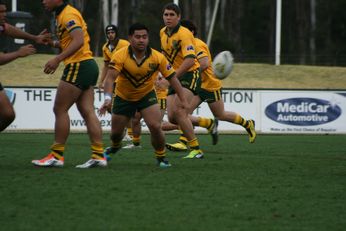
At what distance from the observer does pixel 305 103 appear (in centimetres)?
2238

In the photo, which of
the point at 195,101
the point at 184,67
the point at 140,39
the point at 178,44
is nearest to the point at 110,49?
the point at 195,101

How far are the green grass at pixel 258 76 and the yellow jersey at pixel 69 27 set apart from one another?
19.1 m

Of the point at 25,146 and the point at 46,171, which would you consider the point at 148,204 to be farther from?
the point at 25,146

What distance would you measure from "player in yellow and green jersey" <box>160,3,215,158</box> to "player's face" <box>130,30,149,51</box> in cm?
183

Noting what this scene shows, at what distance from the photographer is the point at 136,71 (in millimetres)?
9781

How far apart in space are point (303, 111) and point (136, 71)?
43.4ft

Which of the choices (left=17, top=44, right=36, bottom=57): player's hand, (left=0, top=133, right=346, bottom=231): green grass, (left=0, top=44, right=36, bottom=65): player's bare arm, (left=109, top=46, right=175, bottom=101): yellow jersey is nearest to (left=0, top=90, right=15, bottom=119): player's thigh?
(left=0, top=44, right=36, bottom=65): player's bare arm

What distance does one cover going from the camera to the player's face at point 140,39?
959 cm

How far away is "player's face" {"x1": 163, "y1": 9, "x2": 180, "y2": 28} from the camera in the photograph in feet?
38.0

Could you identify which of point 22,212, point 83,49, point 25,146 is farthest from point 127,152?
point 22,212

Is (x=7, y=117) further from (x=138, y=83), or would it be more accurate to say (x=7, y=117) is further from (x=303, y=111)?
(x=303, y=111)

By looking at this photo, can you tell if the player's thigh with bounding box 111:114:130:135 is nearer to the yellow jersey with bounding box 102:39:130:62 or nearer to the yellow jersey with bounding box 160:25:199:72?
the yellow jersey with bounding box 160:25:199:72

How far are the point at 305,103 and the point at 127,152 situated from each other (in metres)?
10.0

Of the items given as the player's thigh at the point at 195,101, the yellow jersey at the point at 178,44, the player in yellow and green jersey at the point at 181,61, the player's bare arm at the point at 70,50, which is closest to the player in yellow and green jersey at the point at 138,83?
the player's bare arm at the point at 70,50
